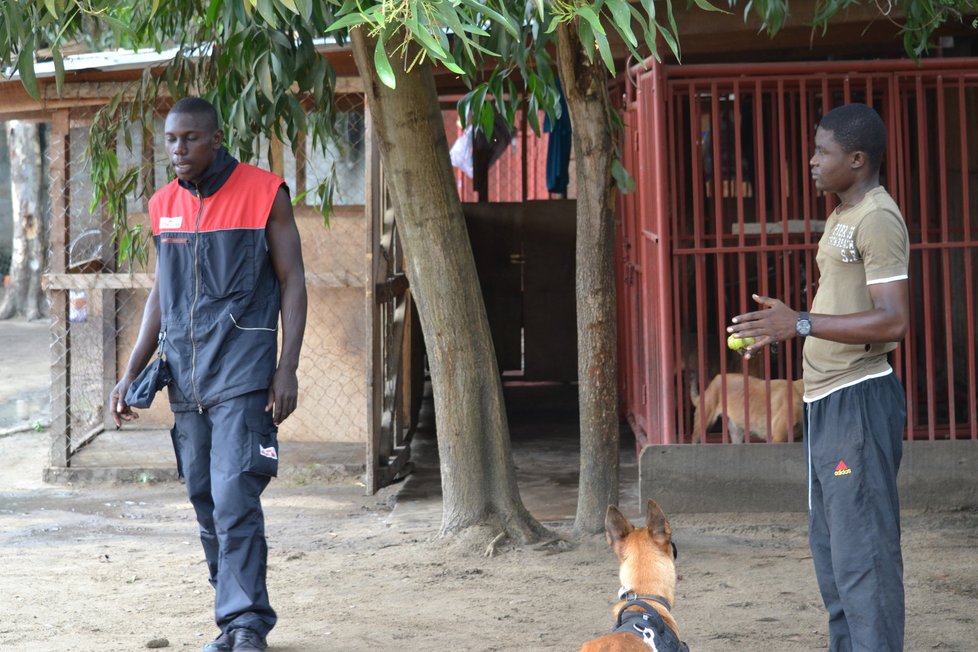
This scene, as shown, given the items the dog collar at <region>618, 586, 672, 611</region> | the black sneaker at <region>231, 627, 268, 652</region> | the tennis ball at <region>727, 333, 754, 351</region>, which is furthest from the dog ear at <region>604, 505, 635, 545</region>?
the black sneaker at <region>231, 627, 268, 652</region>

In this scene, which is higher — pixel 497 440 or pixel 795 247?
pixel 795 247

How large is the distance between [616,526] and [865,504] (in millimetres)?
747

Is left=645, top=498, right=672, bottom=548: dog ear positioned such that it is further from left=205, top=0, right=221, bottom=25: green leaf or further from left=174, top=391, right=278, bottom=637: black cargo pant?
left=205, top=0, right=221, bottom=25: green leaf

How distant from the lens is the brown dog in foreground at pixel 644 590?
2.99 meters

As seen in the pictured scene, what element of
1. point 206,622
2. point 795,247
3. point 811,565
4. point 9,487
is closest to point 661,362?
point 795,247

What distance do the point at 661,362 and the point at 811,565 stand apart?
4.72 ft

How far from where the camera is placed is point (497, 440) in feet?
18.4

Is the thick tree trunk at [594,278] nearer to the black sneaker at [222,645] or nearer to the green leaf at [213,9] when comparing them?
the green leaf at [213,9]

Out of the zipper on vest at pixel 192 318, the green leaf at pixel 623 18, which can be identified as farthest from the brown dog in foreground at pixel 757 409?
the green leaf at pixel 623 18

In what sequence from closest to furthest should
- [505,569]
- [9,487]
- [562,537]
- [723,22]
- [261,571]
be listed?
[261,571], [505,569], [562,537], [723,22], [9,487]

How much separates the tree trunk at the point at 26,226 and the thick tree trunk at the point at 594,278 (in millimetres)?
13413

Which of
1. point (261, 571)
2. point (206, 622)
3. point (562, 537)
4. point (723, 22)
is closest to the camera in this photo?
point (261, 571)

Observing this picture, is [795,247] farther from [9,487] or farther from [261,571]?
[9,487]

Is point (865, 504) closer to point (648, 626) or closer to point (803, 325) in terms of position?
point (803, 325)
